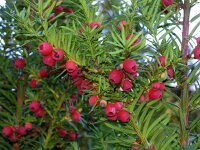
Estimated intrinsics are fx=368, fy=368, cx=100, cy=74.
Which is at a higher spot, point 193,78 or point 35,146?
point 193,78

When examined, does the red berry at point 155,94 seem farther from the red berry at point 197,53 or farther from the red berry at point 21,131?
the red berry at point 21,131

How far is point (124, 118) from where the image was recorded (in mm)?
591

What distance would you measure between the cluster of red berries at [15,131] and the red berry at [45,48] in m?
0.41

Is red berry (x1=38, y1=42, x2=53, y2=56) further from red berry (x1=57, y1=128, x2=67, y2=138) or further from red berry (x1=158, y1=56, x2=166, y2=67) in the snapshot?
red berry (x1=57, y1=128, x2=67, y2=138)

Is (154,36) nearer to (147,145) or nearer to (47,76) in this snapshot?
(147,145)

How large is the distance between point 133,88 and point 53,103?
408 millimetres

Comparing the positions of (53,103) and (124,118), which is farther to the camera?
(53,103)

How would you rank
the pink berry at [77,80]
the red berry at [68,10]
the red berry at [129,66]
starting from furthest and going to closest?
1. the red berry at [68,10]
2. the pink berry at [77,80]
3. the red berry at [129,66]

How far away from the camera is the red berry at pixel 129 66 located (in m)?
0.55

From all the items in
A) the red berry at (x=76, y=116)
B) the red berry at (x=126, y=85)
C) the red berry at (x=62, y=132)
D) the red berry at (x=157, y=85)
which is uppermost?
the red berry at (x=126, y=85)

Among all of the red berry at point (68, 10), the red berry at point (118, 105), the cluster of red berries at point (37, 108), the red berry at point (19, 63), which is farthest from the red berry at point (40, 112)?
the red berry at point (118, 105)

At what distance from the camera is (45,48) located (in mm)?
609

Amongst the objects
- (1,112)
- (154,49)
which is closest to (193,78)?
(154,49)

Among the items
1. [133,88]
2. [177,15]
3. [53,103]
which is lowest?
[53,103]
